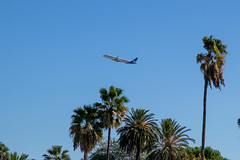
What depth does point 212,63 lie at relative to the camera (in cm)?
5894

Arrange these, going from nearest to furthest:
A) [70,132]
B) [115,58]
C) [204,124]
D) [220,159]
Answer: [204,124], [70,132], [220,159], [115,58]

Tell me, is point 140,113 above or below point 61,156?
above

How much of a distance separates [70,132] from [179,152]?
18419mm

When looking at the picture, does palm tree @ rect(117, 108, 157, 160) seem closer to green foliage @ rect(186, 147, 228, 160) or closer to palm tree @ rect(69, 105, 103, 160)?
palm tree @ rect(69, 105, 103, 160)

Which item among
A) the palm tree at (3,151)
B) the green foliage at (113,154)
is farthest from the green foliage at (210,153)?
the palm tree at (3,151)

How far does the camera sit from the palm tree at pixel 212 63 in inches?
2291

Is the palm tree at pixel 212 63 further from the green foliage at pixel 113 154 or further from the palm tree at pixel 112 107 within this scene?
the green foliage at pixel 113 154

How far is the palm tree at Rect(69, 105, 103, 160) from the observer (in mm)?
63344

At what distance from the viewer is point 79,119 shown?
215 feet

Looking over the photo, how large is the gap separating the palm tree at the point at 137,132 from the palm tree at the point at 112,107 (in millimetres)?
6168

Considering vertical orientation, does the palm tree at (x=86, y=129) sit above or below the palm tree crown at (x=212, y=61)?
below

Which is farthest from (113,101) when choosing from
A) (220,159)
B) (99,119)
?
(220,159)

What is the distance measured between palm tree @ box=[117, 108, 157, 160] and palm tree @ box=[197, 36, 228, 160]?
1538 cm

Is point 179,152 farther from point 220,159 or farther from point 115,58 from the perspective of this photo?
point 115,58
